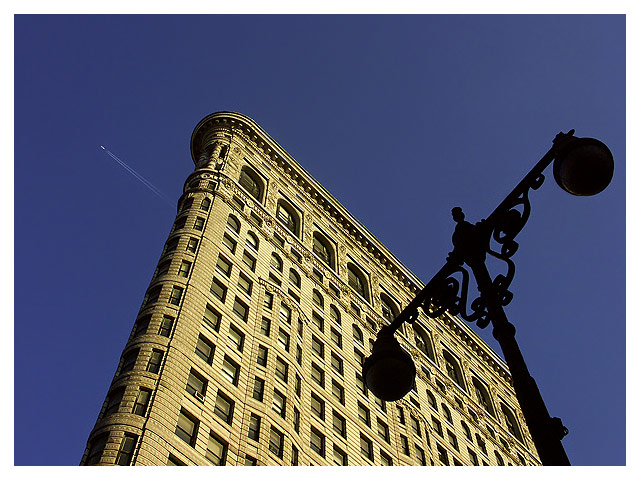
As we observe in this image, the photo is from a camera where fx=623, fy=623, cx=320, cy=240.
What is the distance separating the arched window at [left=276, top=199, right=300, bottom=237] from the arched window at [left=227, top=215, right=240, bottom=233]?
774 cm

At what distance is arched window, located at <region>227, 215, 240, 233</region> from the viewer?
43.5 m

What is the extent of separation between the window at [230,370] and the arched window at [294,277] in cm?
1367

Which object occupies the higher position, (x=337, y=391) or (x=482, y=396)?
(x=482, y=396)

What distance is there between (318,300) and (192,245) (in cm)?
1249

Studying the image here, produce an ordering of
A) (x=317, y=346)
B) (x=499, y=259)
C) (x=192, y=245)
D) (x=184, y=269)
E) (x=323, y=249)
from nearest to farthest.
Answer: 1. (x=499, y=259)
2. (x=184, y=269)
3. (x=192, y=245)
4. (x=317, y=346)
5. (x=323, y=249)

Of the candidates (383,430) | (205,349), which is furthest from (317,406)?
(205,349)

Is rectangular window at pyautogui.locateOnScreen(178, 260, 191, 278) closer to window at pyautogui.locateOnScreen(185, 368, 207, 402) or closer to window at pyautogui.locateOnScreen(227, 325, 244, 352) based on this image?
window at pyautogui.locateOnScreen(227, 325, 244, 352)

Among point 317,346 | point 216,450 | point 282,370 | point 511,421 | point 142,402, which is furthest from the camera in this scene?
point 511,421

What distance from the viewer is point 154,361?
27984mm

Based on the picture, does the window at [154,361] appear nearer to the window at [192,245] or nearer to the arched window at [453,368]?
the window at [192,245]

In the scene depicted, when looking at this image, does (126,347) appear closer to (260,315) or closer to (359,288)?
(260,315)

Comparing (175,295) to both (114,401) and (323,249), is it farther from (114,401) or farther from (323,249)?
(323,249)

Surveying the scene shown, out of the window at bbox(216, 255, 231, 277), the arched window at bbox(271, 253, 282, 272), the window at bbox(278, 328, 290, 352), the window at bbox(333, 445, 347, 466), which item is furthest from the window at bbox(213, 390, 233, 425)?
the arched window at bbox(271, 253, 282, 272)

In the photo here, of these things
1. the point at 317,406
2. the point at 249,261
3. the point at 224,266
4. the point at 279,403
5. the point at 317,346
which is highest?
the point at 249,261
